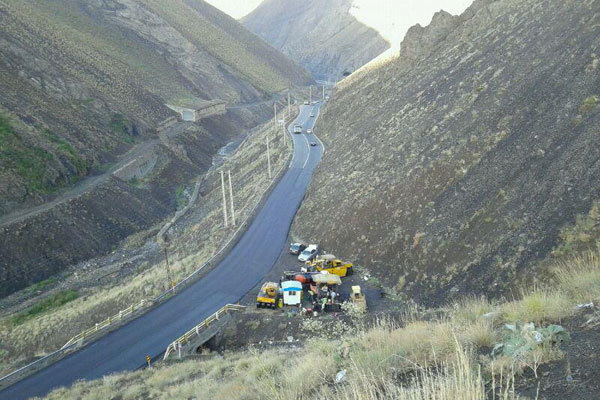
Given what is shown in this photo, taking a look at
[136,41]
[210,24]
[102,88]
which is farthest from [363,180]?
[210,24]

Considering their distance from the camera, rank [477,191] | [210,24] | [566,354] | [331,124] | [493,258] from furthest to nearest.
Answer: [210,24]
[331,124]
[477,191]
[493,258]
[566,354]

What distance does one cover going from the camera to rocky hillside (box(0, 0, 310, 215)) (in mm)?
38438

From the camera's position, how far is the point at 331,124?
159ft

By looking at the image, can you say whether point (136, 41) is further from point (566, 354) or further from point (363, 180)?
point (566, 354)

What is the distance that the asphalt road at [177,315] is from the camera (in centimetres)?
1622

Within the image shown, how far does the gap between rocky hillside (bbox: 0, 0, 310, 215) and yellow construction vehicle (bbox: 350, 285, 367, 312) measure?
28.8m

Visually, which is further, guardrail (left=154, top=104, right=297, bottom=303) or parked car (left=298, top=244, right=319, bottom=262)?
parked car (left=298, top=244, right=319, bottom=262)

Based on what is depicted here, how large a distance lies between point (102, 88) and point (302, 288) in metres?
48.3

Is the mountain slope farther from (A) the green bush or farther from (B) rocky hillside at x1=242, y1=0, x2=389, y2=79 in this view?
(B) rocky hillside at x1=242, y1=0, x2=389, y2=79

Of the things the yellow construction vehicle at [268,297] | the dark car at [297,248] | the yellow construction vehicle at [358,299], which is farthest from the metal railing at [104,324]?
the yellow construction vehicle at [358,299]

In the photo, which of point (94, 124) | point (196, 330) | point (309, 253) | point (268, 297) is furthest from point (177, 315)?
point (94, 124)

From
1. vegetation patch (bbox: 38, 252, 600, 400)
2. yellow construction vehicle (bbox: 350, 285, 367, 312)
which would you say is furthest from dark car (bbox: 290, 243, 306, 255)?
vegetation patch (bbox: 38, 252, 600, 400)

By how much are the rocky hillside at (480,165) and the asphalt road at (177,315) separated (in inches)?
98.0

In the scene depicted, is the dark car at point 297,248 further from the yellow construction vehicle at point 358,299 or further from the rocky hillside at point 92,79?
the rocky hillside at point 92,79
